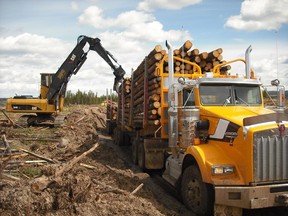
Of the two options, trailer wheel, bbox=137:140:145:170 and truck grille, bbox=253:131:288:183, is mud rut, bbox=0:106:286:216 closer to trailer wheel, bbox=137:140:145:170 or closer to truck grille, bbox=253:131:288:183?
trailer wheel, bbox=137:140:145:170

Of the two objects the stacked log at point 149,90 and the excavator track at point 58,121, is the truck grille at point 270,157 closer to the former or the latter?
the stacked log at point 149,90

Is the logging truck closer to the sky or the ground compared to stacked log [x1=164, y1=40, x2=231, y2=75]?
closer to the ground

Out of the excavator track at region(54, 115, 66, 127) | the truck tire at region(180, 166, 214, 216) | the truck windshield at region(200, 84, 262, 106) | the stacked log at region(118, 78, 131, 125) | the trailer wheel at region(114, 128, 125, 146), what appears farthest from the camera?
the excavator track at region(54, 115, 66, 127)

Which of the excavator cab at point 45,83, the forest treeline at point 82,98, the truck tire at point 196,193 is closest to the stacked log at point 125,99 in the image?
the excavator cab at point 45,83

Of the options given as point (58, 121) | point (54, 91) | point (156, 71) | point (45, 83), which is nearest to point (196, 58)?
point (156, 71)

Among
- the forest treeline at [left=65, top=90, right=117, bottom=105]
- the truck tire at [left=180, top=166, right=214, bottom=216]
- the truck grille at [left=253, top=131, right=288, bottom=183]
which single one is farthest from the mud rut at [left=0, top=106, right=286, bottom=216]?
the forest treeline at [left=65, top=90, right=117, bottom=105]

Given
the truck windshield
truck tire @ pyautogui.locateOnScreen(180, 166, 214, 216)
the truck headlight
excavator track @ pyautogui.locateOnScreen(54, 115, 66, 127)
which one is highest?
the truck windshield

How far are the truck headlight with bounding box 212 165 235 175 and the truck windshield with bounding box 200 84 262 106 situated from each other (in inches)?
73.7

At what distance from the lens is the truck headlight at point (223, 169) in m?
6.30

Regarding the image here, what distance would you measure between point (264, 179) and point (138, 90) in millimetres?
7061

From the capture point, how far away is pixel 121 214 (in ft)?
19.9

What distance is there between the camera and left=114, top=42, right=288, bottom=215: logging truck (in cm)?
611

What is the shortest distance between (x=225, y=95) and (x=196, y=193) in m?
2.33

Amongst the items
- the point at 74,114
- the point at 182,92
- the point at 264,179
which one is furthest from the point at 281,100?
the point at 74,114
